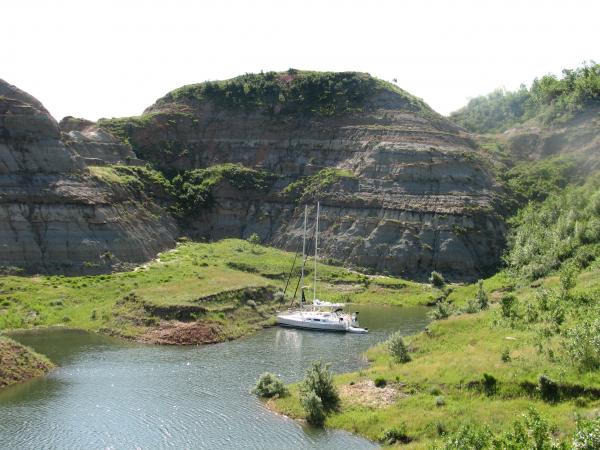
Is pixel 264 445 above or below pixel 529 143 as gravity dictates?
below

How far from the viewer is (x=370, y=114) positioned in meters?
145

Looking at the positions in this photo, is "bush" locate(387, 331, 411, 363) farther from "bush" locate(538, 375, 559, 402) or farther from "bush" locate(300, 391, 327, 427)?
"bush" locate(538, 375, 559, 402)

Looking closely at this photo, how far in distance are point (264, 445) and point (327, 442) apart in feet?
13.3

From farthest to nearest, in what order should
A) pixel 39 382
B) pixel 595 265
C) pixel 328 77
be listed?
1. pixel 328 77
2. pixel 595 265
3. pixel 39 382

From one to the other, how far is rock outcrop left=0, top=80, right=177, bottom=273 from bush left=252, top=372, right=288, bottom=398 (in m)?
50.8

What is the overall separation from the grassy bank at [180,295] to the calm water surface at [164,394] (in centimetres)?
364

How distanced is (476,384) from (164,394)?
23941 mm

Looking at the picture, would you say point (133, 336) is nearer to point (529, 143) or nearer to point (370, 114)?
point (370, 114)

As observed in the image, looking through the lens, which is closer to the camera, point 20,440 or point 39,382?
point 20,440

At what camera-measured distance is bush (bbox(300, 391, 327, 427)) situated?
1784 inches

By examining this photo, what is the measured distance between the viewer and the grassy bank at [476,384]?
1596 inches

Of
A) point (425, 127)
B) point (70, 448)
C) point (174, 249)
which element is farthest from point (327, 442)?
point (425, 127)

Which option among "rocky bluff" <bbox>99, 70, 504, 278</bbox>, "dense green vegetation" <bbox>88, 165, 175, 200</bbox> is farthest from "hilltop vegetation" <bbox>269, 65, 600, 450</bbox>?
"dense green vegetation" <bbox>88, 165, 175, 200</bbox>

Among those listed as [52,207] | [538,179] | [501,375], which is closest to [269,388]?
[501,375]
